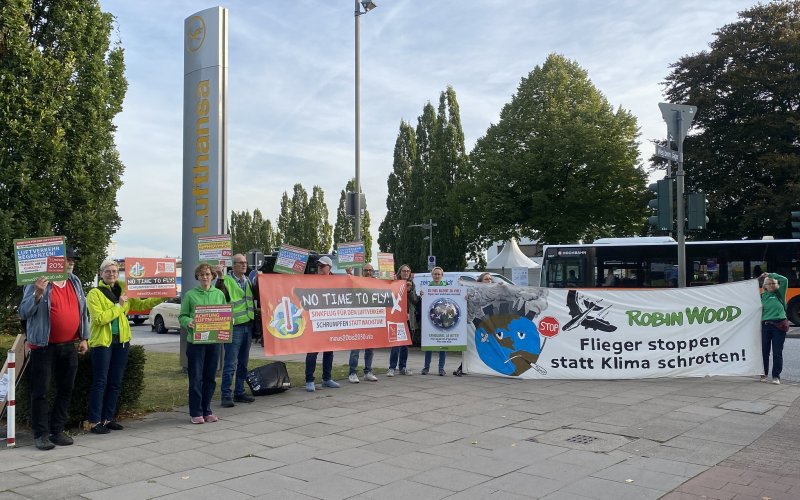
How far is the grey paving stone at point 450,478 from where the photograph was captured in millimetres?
5688

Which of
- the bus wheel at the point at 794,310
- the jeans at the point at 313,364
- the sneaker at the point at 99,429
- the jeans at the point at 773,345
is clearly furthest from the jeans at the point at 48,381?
the bus wheel at the point at 794,310

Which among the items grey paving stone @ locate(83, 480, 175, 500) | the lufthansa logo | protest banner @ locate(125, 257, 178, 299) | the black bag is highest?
the lufthansa logo

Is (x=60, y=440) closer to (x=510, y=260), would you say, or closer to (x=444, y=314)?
(x=444, y=314)

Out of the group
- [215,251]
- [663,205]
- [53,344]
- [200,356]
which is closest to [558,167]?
[663,205]

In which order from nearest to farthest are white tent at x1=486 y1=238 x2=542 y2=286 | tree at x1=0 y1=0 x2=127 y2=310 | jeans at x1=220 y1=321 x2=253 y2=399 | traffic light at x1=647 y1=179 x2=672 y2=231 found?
tree at x1=0 y1=0 x2=127 y2=310 < jeans at x1=220 y1=321 x2=253 y2=399 < traffic light at x1=647 y1=179 x2=672 y2=231 < white tent at x1=486 y1=238 x2=542 y2=286

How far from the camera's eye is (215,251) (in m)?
10.3

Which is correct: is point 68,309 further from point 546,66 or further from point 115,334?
point 546,66

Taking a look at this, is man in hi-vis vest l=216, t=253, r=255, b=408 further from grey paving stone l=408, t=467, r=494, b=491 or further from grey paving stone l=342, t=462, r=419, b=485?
grey paving stone l=408, t=467, r=494, b=491

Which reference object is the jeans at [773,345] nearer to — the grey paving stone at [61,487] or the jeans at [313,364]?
the jeans at [313,364]

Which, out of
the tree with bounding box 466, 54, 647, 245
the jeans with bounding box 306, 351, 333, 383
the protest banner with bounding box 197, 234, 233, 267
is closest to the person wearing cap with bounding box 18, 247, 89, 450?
the protest banner with bounding box 197, 234, 233, 267

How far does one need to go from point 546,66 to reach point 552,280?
776 inches

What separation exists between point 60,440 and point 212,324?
1975mm

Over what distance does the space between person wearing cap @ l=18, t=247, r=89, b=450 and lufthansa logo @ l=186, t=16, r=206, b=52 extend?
21.9 ft

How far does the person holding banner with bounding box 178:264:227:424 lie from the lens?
8.09 metres
